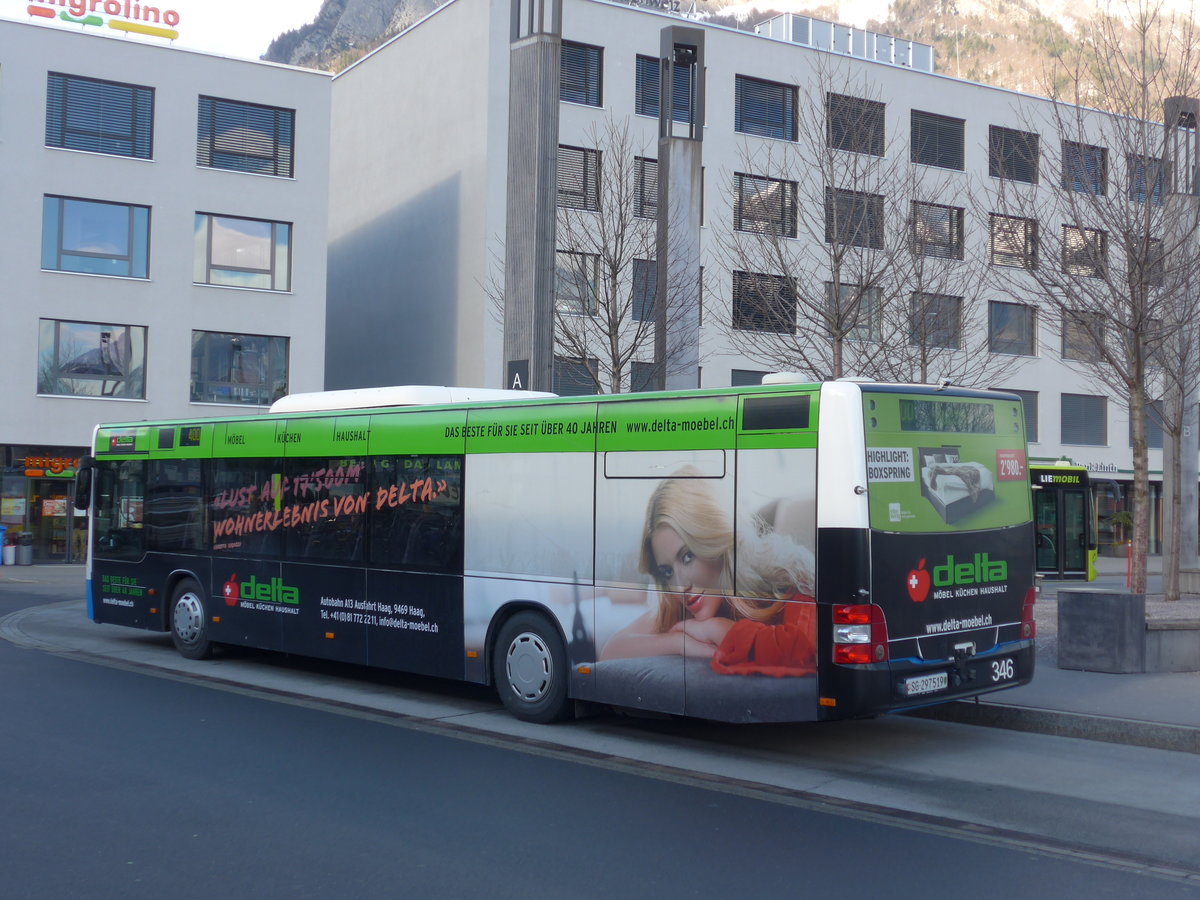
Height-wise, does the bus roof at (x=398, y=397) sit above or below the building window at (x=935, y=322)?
below

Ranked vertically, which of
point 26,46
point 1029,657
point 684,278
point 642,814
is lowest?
point 642,814

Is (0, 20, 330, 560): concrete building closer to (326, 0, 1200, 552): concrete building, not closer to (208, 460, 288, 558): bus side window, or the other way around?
(326, 0, 1200, 552): concrete building

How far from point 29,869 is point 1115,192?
13.0m

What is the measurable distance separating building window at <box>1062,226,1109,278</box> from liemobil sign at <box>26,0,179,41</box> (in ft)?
94.7

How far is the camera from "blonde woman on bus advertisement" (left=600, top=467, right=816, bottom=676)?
807 cm

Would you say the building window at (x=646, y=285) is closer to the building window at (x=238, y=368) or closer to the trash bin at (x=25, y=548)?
the building window at (x=238, y=368)

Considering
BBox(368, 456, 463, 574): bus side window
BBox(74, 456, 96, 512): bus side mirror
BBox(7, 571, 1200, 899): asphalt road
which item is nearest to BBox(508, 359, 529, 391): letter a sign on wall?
BBox(368, 456, 463, 574): bus side window

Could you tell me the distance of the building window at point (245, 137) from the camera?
34656mm

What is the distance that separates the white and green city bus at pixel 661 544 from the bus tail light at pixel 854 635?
1 cm

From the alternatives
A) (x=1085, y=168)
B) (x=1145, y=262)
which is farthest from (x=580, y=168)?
(x=1145, y=262)

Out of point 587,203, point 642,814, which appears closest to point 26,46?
point 587,203

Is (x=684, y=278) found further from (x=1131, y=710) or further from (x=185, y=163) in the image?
(x=185, y=163)

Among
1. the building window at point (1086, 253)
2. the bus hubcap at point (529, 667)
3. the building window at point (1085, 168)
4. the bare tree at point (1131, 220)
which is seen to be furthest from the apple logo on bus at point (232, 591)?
the building window at point (1085, 168)

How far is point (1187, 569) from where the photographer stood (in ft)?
66.6
